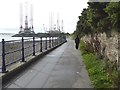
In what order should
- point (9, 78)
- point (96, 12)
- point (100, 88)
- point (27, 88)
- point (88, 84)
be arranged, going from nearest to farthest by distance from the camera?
1. point (100, 88)
2. point (27, 88)
3. point (88, 84)
4. point (9, 78)
5. point (96, 12)

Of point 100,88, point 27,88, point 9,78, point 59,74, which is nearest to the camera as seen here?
point 100,88

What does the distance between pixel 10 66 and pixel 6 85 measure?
281 cm

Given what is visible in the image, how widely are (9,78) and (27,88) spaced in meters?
1.72

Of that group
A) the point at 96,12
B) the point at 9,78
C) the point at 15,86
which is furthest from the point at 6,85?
the point at 96,12

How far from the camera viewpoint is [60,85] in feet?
30.1

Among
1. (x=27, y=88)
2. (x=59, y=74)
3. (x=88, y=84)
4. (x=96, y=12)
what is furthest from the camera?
(x=96, y=12)

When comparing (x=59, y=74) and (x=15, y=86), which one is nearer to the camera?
(x=15, y=86)

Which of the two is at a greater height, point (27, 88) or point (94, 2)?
point (94, 2)

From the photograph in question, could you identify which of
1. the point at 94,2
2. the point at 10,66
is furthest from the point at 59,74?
the point at 94,2

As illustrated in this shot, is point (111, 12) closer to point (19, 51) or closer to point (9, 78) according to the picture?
point (9, 78)

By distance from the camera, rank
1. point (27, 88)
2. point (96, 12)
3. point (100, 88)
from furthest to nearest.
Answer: point (96, 12) < point (27, 88) < point (100, 88)

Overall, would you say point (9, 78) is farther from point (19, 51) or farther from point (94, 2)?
point (94, 2)

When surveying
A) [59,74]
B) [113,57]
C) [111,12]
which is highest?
[111,12]

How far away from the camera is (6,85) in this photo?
9062mm
